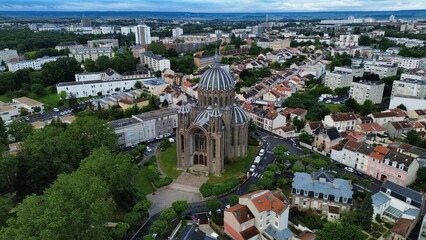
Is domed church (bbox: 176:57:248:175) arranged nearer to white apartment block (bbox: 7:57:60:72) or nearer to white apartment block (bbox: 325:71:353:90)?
white apartment block (bbox: 325:71:353:90)

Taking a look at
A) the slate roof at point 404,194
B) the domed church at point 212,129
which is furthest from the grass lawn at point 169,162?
the slate roof at point 404,194

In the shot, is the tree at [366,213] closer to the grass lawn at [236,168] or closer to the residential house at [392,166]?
the residential house at [392,166]

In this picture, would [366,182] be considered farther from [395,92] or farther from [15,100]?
[15,100]

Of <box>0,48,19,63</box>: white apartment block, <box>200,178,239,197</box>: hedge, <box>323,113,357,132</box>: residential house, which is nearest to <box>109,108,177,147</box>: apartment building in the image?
<box>200,178,239,197</box>: hedge

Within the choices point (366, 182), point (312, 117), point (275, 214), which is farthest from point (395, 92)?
point (275, 214)

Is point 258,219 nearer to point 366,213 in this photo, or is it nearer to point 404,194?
point 366,213

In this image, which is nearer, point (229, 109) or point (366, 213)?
point (366, 213)
